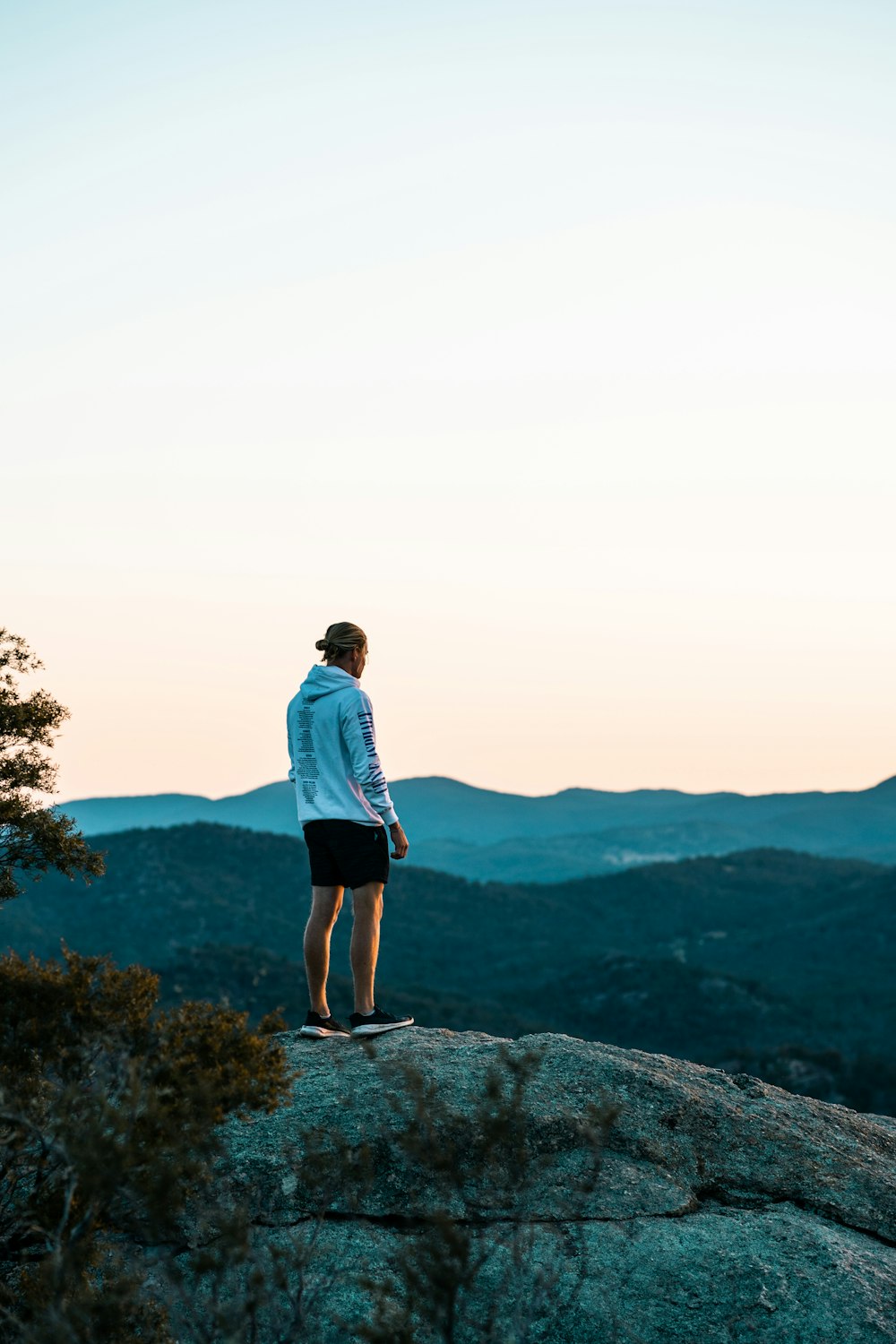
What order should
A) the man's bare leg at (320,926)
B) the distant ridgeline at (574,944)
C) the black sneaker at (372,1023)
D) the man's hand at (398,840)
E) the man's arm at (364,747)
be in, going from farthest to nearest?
1. the distant ridgeline at (574,944)
2. the black sneaker at (372,1023)
3. the man's bare leg at (320,926)
4. the man's arm at (364,747)
5. the man's hand at (398,840)

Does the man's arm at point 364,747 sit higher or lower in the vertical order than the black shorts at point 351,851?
higher

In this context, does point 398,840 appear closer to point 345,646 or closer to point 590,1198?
point 345,646

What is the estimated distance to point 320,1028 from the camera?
8.78 m

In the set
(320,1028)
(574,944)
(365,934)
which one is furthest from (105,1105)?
(574,944)

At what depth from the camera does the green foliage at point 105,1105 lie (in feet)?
16.2

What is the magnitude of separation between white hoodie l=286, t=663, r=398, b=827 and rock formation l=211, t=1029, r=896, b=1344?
5.21 feet

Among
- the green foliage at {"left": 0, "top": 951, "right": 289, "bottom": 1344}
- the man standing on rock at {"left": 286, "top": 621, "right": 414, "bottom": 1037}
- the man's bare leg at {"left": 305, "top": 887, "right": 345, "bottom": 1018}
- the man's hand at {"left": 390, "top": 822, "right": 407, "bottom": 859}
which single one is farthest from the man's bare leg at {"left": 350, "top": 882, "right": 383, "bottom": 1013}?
the green foliage at {"left": 0, "top": 951, "right": 289, "bottom": 1344}

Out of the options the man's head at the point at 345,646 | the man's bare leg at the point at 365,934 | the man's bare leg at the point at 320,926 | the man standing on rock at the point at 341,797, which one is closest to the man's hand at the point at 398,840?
the man standing on rock at the point at 341,797

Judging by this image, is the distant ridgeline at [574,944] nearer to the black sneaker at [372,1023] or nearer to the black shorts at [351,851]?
the black sneaker at [372,1023]

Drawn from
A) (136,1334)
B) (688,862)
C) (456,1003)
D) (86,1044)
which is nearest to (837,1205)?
(136,1334)

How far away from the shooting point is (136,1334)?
18.4 ft

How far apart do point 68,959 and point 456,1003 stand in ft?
168

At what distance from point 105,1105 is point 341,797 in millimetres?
3614

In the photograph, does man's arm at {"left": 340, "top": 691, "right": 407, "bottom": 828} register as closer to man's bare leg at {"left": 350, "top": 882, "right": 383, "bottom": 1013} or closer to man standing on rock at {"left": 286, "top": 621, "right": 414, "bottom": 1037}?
man standing on rock at {"left": 286, "top": 621, "right": 414, "bottom": 1037}
